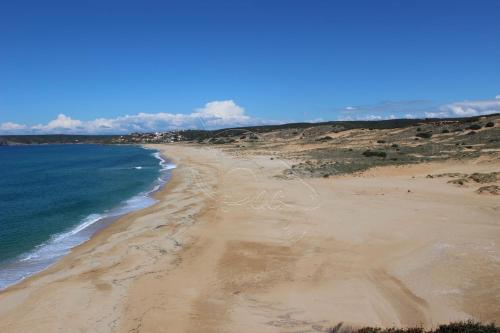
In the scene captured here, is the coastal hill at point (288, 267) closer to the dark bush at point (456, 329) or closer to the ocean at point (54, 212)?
the dark bush at point (456, 329)

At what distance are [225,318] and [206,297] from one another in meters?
1.44

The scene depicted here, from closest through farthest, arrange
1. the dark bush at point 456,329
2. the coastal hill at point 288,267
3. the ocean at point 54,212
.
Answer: the dark bush at point 456,329 < the coastal hill at point 288,267 < the ocean at point 54,212

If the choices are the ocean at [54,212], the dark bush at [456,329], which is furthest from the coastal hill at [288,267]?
the ocean at [54,212]

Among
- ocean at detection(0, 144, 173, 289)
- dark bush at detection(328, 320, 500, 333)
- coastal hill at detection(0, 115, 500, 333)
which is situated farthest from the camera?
ocean at detection(0, 144, 173, 289)

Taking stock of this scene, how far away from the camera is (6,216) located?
25.8 meters

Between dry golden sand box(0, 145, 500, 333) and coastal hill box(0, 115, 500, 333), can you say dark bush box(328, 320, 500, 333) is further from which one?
dry golden sand box(0, 145, 500, 333)

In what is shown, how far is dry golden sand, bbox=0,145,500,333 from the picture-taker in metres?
10.0

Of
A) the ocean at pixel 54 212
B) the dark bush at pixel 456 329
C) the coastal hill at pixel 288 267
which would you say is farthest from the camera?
the ocean at pixel 54 212

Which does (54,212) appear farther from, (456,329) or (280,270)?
(456,329)

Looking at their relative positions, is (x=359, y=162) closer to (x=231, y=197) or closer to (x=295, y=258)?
(x=231, y=197)

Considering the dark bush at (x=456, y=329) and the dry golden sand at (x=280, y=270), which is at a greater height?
the dark bush at (x=456, y=329)

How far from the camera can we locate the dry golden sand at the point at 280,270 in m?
10.0

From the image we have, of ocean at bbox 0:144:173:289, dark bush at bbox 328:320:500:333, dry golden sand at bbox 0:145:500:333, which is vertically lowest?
ocean at bbox 0:144:173:289

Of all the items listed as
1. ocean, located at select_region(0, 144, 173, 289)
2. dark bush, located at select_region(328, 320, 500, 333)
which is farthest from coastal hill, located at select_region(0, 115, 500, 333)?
ocean, located at select_region(0, 144, 173, 289)
